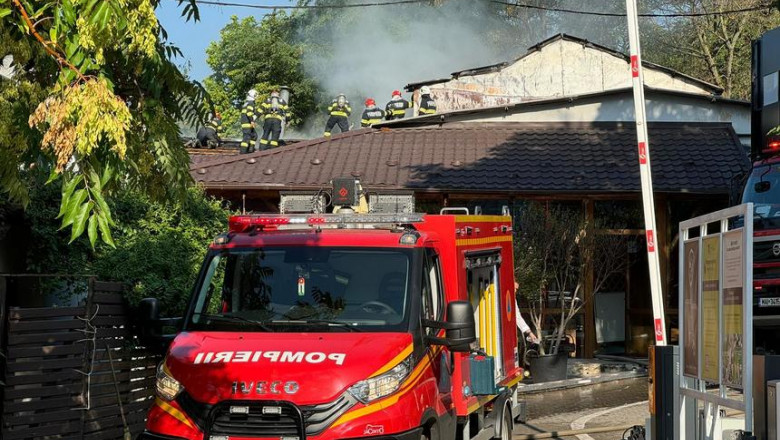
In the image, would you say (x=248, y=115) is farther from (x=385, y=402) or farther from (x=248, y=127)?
(x=385, y=402)

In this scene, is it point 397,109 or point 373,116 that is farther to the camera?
point 373,116

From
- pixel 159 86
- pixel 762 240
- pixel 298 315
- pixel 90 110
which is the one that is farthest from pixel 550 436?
pixel 90 110

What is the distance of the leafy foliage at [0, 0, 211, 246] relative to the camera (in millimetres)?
5418

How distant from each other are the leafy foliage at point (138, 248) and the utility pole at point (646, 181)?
5.22 meters

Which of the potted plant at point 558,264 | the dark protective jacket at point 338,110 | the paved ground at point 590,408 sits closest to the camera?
the paved ground at point 590,408

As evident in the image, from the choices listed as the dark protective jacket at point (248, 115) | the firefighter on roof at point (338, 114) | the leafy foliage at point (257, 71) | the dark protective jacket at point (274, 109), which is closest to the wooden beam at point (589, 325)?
the dark protective jacket at point (274, 109)

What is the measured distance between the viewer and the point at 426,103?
29906mm

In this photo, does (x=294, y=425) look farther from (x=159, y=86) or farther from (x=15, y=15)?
(x=15, y=15)

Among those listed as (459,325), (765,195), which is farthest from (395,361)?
(765,195)

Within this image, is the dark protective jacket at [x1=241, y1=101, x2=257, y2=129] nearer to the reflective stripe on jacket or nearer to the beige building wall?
the reflective stripe on jacket

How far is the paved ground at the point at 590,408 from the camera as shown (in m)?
14.0

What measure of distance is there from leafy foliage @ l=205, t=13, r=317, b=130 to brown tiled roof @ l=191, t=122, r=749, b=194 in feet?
112

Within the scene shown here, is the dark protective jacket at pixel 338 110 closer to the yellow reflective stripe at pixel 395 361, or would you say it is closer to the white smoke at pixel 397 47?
the white smoke at pixel 397 47

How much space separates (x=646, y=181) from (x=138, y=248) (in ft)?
19.4
